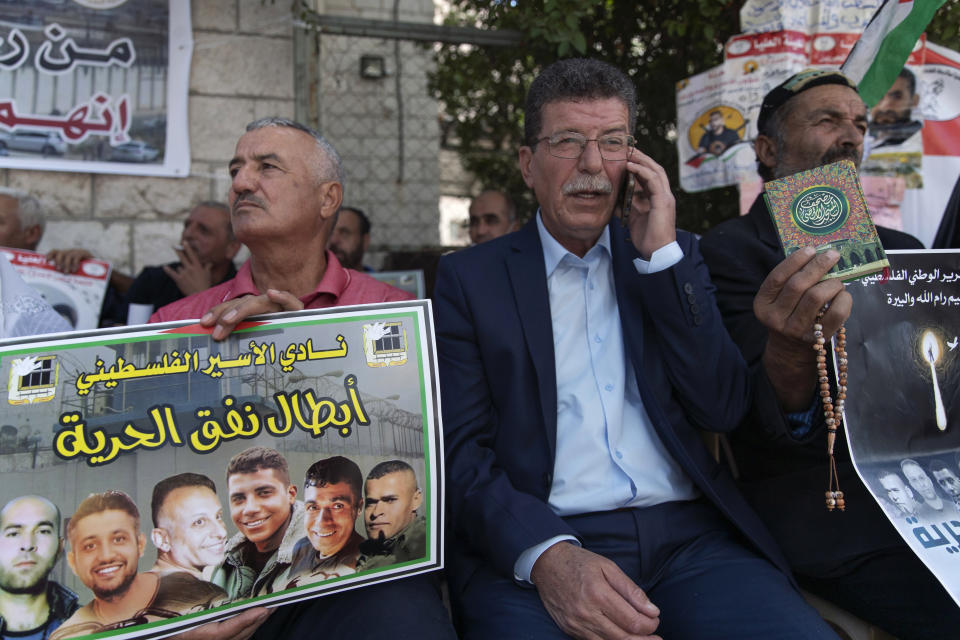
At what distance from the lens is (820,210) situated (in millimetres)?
1701

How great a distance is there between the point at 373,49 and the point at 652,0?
4489 millimetres

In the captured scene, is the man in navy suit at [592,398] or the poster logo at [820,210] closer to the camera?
the poster logo at [820,210]

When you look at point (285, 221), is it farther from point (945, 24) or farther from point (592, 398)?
point (945, 24)

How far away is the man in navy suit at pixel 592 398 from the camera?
73.5 inches

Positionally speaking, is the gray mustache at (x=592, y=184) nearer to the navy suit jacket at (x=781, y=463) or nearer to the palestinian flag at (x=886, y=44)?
the navy suit jacket at (x=781, y=463)

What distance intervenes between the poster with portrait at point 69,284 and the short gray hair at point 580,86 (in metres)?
2.61

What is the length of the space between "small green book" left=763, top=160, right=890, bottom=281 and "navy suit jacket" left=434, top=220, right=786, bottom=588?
1.07ft

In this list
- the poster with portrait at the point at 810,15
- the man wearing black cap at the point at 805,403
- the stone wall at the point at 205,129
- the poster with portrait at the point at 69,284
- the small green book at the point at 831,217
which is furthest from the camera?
the stone wall at the point at 205,129

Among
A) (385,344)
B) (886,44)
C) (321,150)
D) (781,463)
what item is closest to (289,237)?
(321,150)

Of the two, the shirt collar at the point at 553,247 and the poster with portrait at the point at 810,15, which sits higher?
the poster with portrait at the point at 810,15

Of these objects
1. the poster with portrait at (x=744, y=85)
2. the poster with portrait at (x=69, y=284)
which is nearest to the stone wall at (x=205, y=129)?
the poster with portrait at (x=69, y=284)

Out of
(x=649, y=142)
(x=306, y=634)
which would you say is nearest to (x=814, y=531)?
(x=306, y=634)

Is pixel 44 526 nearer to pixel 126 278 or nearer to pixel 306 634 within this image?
pixel 306 634

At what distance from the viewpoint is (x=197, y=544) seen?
5.17 ft
